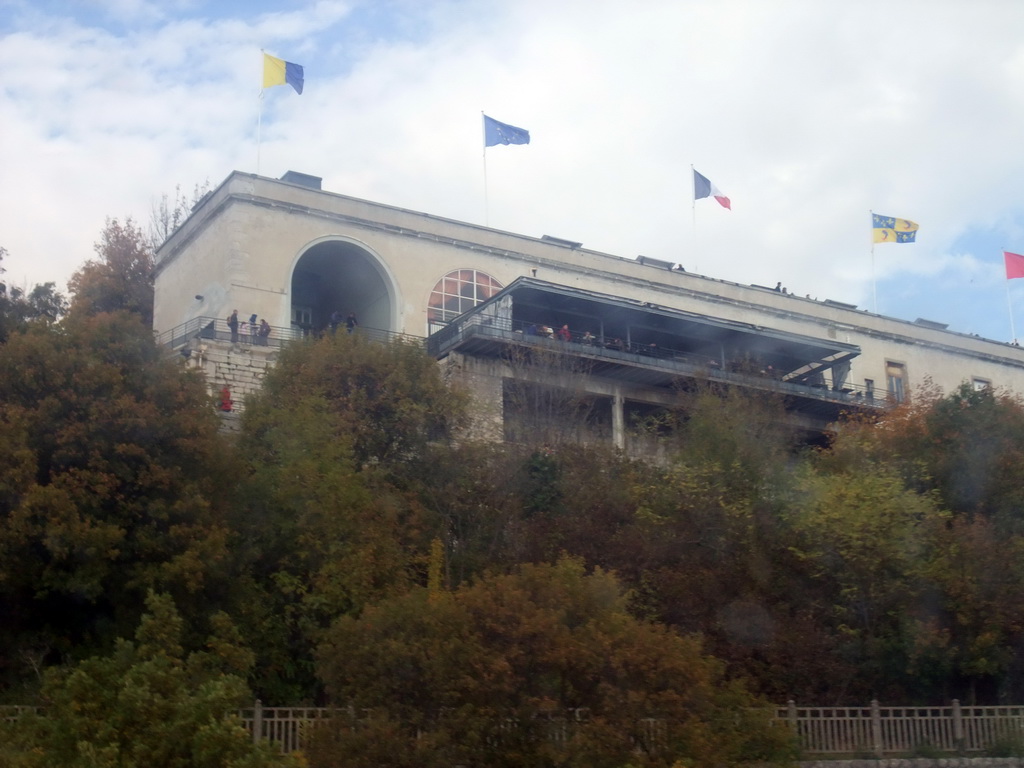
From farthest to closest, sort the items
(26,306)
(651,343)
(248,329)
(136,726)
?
1. (651,343)
2. (248,329)
3. (26,306)
4. (136,726)

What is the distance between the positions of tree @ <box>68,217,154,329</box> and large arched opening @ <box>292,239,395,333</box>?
274 inches

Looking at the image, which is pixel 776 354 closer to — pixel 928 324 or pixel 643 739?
pixel 928 324

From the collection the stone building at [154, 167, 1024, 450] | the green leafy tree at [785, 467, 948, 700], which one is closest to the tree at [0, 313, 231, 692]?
the stone building at [154, 167, 1024, 450]

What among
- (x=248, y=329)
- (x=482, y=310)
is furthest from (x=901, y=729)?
(x=248, y=329)

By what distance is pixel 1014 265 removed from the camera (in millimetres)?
43188

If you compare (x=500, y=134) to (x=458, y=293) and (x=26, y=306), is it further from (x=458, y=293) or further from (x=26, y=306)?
(x=26, y=306)

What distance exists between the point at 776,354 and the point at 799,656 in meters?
21.2

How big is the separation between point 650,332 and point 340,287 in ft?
34.8

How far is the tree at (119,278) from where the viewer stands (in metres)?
43.9

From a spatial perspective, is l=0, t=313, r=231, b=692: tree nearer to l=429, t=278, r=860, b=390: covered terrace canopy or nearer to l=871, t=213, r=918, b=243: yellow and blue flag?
l=429, t=278, r=860, b=390: covered terrace canopy

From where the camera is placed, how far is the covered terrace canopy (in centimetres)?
3366

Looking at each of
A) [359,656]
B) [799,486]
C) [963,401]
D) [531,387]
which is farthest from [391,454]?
[963,401]

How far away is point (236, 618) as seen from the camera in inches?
747

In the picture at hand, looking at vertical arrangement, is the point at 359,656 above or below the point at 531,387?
below
